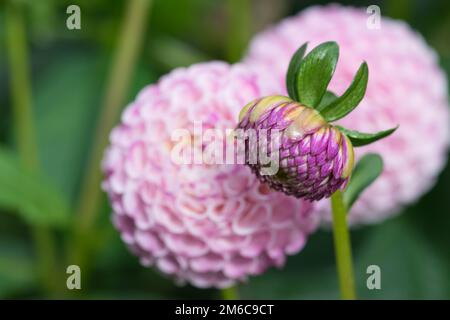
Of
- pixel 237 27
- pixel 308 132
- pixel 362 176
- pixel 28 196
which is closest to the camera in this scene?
pixel 308 132

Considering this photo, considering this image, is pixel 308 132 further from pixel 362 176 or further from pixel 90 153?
pixel 90 153

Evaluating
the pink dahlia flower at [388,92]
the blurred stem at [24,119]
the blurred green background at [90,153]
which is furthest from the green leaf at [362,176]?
the blurred stem at [24,119]

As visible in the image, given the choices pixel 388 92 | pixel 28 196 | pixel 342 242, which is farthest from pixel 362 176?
pixel 28 196

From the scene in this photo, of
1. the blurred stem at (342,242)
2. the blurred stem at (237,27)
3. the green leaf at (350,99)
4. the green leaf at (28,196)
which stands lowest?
the blurred stem at (342,242)

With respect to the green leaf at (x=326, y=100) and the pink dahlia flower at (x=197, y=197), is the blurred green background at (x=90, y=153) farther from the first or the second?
the green leaf at (x=326, y=100)

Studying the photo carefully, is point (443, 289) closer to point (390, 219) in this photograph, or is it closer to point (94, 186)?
point (390, 219)

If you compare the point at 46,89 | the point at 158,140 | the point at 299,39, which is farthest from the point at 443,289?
the point at 46,89

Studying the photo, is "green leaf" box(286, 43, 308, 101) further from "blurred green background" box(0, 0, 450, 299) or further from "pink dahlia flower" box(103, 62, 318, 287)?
"blurred green background" box(0, 0, 450, 299)
